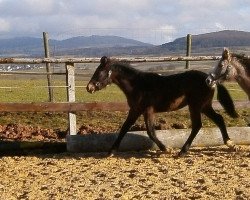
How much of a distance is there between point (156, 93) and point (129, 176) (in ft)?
6.73

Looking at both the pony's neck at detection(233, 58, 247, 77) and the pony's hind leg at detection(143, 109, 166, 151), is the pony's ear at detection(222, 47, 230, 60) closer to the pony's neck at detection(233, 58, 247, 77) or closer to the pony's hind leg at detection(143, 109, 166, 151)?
the pony's neck at detection(233, 58, 247, 77)

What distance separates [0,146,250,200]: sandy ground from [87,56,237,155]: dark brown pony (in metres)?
0.45

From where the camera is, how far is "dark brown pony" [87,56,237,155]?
8.05m

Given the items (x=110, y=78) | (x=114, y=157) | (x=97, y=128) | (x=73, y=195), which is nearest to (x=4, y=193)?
(x=73, y=195)

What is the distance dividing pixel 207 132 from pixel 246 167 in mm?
1858

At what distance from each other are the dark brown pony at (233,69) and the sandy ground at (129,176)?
114 cm

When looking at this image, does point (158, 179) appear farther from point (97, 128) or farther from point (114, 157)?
point (97, 128)

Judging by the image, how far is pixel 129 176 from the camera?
21.4 ft

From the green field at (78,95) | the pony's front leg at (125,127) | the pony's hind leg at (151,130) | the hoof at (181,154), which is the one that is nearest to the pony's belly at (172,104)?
the pony's hind leg at (151,130)

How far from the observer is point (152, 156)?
26.0 feet

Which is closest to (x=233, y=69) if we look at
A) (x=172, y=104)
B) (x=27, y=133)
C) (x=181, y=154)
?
(x=172, y=104)

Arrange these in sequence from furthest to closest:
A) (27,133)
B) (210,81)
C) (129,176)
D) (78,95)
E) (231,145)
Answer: (78,95) → (27,133) → (231,145) → (210,81) → (129,176)

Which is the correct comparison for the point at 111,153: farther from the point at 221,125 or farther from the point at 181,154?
the point at 221,125

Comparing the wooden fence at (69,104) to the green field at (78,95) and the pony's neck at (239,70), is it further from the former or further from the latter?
the green field at (78,95)
